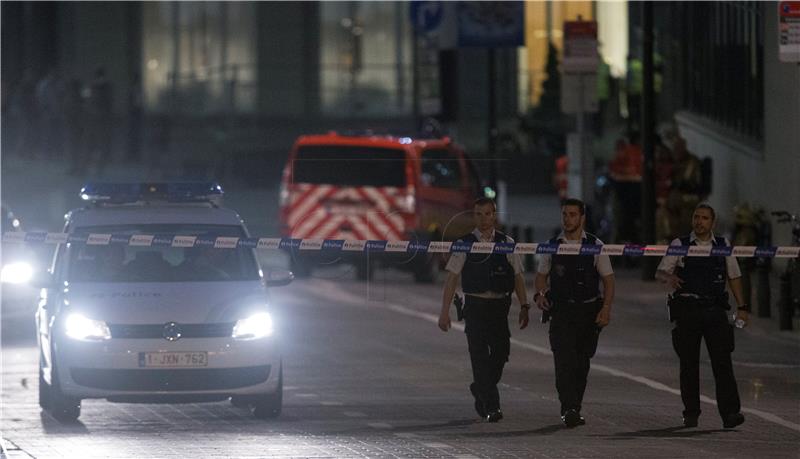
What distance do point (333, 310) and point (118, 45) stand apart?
3208cm

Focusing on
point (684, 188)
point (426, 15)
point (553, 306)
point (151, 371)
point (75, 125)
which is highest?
point (426, 15)

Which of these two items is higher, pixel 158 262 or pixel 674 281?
pixel 158 262

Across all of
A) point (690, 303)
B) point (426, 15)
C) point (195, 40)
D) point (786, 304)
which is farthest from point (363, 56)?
point (690, 303)

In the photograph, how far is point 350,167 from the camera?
29.3 m

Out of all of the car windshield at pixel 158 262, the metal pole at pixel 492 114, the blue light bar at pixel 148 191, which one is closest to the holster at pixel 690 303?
the car windshield at pixel 158 262

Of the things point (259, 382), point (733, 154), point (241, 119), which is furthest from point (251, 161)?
point (259, 382)

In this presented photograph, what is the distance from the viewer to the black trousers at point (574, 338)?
15.3 meters

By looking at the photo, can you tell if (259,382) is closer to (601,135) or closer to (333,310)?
(333,310)

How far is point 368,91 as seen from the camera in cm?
5716

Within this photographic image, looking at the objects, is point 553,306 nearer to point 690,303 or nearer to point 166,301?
point 690,303

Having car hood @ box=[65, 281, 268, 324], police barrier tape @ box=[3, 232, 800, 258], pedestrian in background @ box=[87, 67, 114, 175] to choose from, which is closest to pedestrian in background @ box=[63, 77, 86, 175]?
pedestrian in background @ box=[87, 67, 114, 175]

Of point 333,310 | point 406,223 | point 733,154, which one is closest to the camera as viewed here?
point 333,310

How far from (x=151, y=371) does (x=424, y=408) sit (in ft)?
6.82

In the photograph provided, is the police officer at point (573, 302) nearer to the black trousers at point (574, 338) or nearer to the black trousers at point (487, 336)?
the black trousers at point (574, 338)
